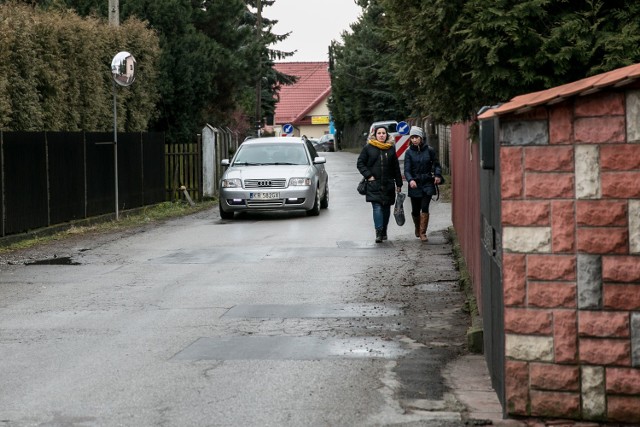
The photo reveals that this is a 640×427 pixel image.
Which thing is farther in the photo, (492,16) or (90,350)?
(492,16)

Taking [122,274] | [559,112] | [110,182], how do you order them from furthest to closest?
[110,182] < [122,274] < [559,112]

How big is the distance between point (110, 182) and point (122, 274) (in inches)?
410

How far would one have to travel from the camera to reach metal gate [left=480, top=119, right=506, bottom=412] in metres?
6.86

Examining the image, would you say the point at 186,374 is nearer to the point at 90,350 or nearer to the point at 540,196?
the point at 90,350

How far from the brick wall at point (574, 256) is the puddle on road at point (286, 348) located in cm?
243

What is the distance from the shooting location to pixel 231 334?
9984 millimetres

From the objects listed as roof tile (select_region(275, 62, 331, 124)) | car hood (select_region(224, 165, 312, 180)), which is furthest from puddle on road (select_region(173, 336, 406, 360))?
roof tile (select_region(275, 62, 331, 124))

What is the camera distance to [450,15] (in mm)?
11586

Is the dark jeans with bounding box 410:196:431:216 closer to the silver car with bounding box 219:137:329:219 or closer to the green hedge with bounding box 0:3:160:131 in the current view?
the silver car with bounding box 219:137:329:219

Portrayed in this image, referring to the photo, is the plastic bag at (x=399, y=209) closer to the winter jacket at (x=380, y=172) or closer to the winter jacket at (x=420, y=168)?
the winter jacket at (x=380, y=172)

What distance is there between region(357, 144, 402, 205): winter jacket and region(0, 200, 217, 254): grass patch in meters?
5.18

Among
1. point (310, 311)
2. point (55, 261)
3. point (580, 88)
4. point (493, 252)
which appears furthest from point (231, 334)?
point (55, 261)

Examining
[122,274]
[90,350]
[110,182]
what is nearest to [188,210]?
[110,182]

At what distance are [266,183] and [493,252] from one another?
16.7 metres
